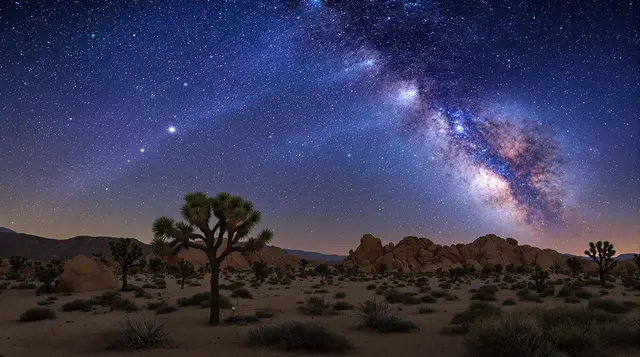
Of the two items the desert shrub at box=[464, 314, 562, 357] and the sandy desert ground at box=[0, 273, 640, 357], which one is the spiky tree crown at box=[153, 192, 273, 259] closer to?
the sandy desert ground at box=[0, 273, 640, 357]

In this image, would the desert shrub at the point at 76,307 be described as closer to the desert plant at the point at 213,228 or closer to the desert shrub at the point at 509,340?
the desert plant at the point at 213,228

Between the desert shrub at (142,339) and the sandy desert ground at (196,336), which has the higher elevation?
the desert shrub at (142,339)

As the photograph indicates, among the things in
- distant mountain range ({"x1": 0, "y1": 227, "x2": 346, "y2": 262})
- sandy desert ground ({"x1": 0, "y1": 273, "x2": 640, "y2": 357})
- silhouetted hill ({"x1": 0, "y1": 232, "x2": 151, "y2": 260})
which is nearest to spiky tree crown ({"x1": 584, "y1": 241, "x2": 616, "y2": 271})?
sandy desert ground ({"x1": 0, "y1": 273, "x2": 640, "y2": 357})

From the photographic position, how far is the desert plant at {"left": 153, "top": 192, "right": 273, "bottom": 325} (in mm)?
13758

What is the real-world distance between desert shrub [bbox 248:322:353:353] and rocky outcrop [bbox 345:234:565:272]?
251 ft

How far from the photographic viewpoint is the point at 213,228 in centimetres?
1440

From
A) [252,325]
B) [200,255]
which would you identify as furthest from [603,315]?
[200,255]

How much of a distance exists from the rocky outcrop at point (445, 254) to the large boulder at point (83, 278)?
61.8 m

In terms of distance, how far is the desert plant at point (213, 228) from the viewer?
1376 cm

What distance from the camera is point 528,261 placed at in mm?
93312

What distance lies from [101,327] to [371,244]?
88696 mm

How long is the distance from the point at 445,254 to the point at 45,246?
129 m

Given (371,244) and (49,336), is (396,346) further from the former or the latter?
(371,244)

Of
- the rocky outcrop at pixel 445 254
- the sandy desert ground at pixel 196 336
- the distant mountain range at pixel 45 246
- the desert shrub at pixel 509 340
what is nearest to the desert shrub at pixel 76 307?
the sandy desert ground at pixel 196 336
